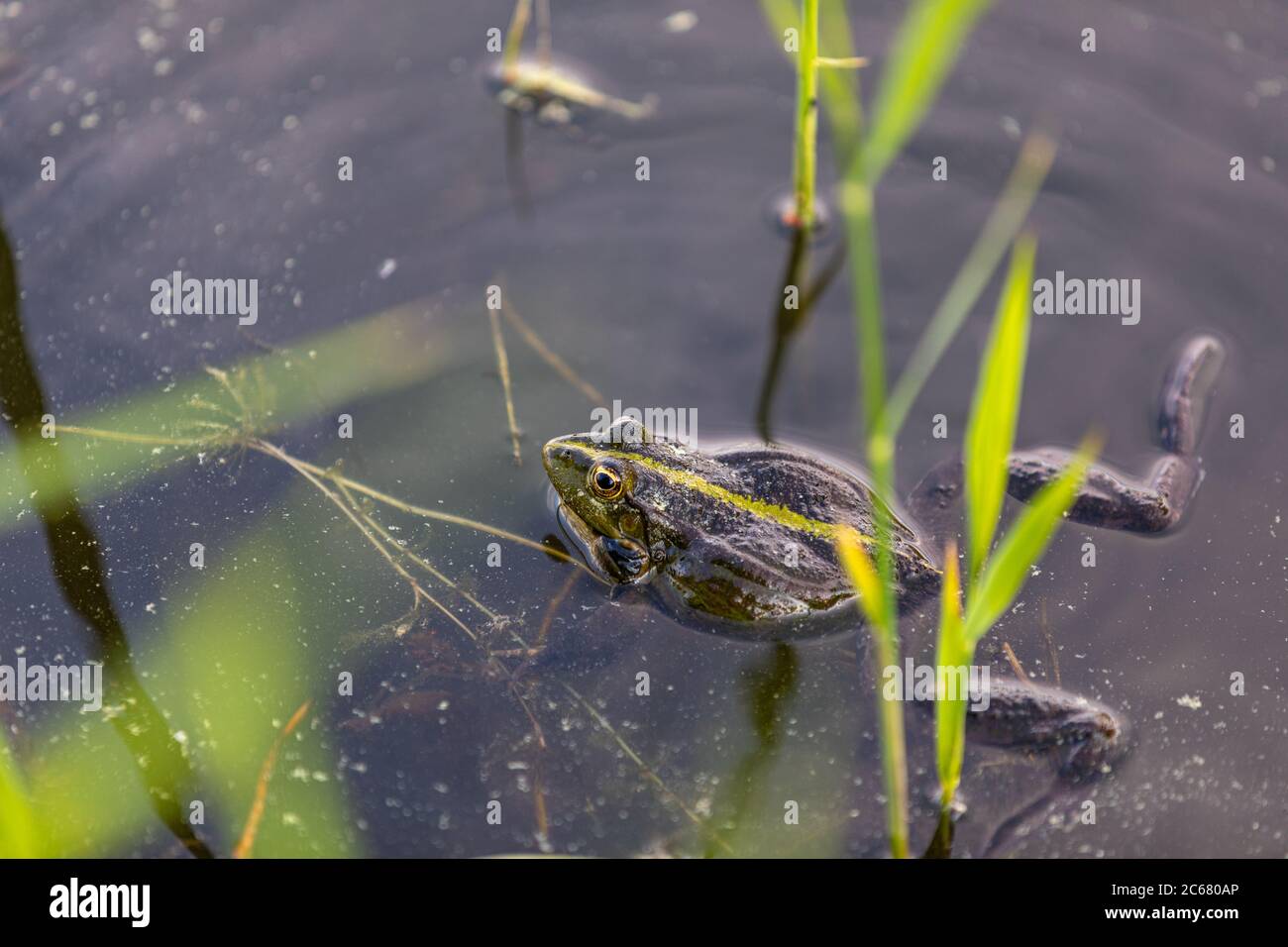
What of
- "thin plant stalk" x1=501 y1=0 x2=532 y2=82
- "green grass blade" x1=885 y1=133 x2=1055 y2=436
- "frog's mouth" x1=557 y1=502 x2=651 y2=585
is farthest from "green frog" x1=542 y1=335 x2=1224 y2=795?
"thin plant stalk" x1=501 y1=0 x2=532 y2=82

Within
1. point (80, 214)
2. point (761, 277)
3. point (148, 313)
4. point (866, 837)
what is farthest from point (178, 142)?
point (866, 837)

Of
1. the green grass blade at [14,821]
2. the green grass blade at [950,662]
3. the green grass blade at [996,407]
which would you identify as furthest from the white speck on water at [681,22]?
the green grass blade at [14,821]

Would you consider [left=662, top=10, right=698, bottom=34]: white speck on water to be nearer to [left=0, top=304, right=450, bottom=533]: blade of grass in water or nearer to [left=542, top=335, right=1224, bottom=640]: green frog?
[left=0, top=304, right=450, bottom=533]: blade of grass in water

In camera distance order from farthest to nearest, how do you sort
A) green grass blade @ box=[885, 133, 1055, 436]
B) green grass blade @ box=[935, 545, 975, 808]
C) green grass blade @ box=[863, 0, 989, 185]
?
green grass blade @ box=[885, 133, 1055, 436] < green grass blade @ box=[935, 545, 975, 808] < green grass blade @ box=[863, 0, 989, 185]

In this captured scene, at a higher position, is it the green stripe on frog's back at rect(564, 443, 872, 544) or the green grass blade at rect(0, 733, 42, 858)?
the green stripe on frog's back at rect(564, 443, 872, 544)

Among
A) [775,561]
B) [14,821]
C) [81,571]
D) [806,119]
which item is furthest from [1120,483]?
[81,571]

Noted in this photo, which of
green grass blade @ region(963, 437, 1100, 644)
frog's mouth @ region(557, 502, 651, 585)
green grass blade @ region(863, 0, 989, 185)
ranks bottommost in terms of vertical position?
green grass blade @ region(963, 437, 1100, 644)
